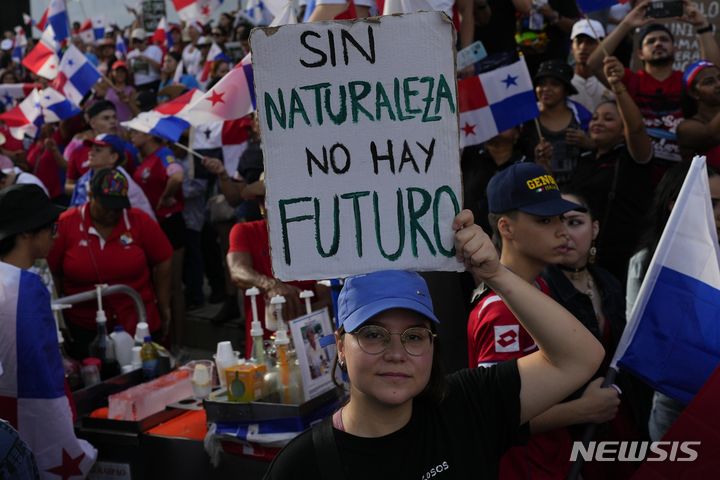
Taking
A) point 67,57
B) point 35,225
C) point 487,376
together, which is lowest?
point 487,376

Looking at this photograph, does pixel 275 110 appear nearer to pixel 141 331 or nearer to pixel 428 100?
pixel 428 100

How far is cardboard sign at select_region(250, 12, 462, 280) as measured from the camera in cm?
223

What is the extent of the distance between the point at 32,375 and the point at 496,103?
3.36m

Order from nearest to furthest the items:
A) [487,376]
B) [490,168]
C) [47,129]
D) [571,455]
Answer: [487,376], [571,455], [490,168], [47,129]

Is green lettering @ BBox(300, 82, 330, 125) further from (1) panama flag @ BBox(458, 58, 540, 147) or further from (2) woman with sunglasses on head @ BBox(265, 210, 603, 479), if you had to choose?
(1) panama flag @ BBox(458, 58, 540, 147)

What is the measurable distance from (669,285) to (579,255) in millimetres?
685

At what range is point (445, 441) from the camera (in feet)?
7.37

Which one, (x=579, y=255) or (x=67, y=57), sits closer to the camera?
(x=579, y=255)

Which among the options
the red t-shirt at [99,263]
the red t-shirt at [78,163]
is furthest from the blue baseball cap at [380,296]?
the red t-shirt at [78,163]

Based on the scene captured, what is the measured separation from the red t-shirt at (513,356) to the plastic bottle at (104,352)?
7.67ft

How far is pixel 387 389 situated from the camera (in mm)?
2166

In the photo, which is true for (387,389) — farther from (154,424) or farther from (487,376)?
(154,424)

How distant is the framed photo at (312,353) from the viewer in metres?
3.70

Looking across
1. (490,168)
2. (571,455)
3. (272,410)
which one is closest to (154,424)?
(272,410)
